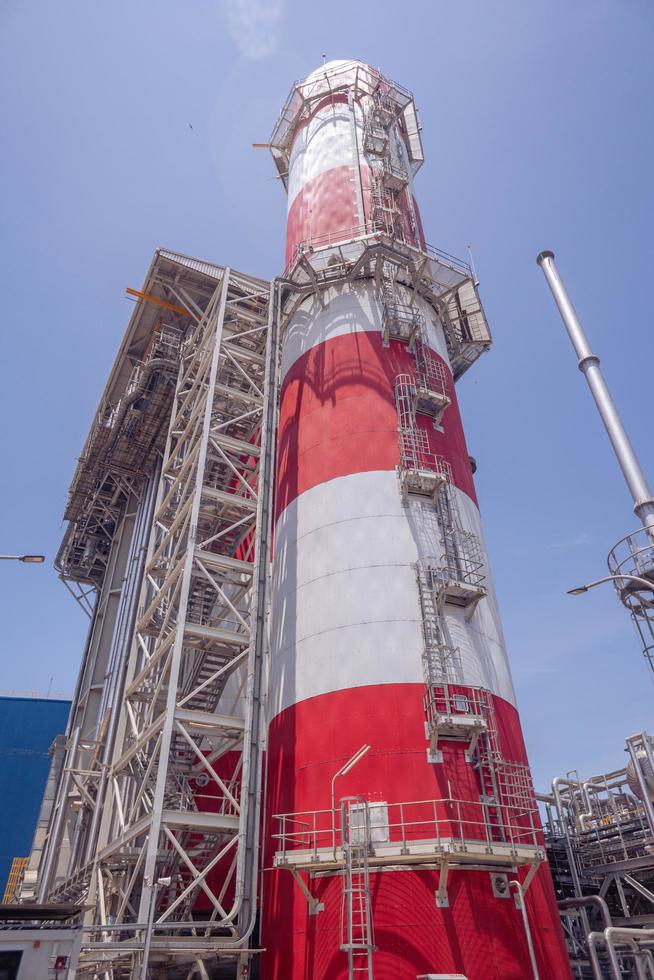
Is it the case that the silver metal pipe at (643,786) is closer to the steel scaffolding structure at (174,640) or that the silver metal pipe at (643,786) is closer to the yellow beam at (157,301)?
the steel scaffolding structure at (174,640)

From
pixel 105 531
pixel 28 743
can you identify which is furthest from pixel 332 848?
pixel 28 743

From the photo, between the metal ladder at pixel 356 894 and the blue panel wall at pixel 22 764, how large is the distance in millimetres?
56022

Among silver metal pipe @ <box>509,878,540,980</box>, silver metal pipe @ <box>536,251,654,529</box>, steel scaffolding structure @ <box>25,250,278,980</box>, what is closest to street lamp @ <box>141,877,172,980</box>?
steel scaffolding structure @ <box>25,250,278,980</box>

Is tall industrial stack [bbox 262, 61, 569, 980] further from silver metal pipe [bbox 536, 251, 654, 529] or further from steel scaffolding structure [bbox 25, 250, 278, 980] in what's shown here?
silver metal pipe [bbox 536, 251, 654, 529]

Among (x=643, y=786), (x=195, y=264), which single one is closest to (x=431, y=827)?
(x=643, y=786)

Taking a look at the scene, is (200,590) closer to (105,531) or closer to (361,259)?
(361,259)

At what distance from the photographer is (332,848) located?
1888 centimetres

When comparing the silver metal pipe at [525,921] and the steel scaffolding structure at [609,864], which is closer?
the silver metal pipe at [525,921]

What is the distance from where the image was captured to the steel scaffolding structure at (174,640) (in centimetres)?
2095

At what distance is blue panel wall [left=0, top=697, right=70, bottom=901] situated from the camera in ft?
208

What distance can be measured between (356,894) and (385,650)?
689 centimetres

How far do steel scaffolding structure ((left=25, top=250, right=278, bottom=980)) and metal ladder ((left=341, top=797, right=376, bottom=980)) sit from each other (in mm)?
3823

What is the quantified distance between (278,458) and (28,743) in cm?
5489

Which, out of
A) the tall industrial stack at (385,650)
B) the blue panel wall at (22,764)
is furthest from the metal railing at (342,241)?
the blue panel wall at (22,764)
